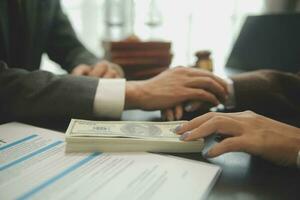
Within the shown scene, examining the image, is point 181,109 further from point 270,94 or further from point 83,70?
point 83,70

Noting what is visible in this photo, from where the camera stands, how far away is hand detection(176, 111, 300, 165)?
47 cm

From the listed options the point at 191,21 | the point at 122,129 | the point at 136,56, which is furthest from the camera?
the point at 191,21

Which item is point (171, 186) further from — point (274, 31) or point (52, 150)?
point (274, 31)

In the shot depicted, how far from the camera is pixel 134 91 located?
2.30 feet

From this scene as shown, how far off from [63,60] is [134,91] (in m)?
0.73

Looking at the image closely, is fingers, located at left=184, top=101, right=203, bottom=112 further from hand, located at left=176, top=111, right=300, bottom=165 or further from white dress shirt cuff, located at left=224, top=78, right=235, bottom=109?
hand, located at left=176, top=111, right=300, bottom=165

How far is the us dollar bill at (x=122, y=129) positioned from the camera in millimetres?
504

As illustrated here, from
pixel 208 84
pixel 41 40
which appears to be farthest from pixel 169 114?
pixel 41 40

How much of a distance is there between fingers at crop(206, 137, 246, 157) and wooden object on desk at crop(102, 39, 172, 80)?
0.73 m

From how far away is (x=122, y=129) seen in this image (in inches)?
21.3

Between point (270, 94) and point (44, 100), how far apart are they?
524 millimetres

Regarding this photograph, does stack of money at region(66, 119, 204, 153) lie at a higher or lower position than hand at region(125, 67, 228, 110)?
lower

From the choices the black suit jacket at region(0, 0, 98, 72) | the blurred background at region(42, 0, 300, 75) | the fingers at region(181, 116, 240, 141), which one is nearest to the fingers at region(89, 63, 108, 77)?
the black suit jacket at region(0, 0, 98, 72)

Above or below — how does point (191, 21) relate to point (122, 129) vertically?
above
